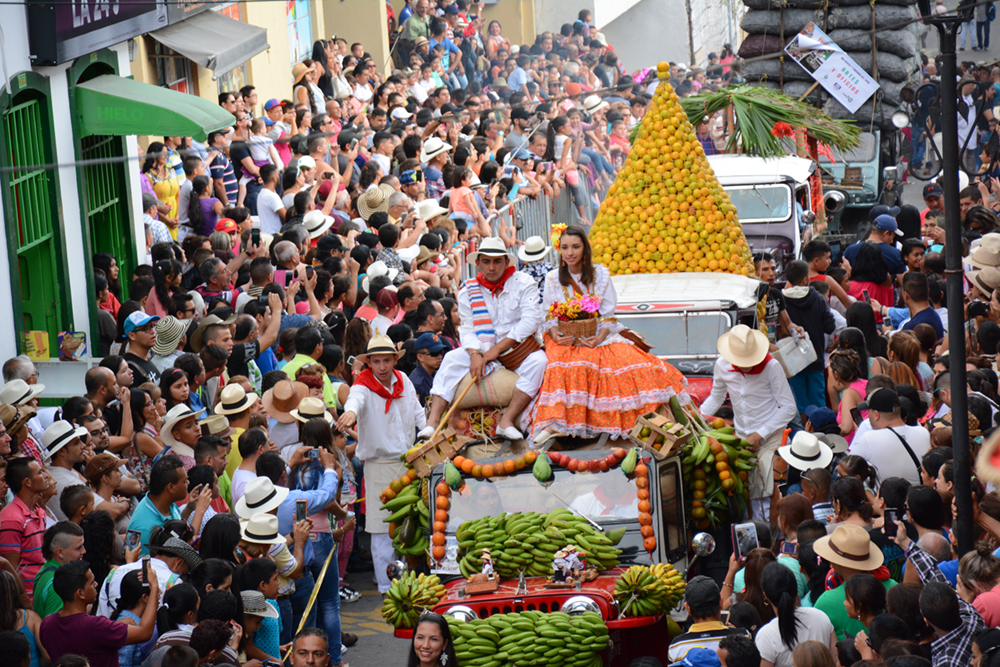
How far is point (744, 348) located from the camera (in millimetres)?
9500

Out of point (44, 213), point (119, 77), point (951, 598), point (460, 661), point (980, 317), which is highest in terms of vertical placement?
point (119, 77)

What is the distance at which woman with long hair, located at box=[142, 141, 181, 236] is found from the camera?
1466cm

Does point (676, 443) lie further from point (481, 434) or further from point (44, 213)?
point (44, 213)

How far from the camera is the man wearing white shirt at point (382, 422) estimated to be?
10117 mm

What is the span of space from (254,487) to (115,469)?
36.9 inches

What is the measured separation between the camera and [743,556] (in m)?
7.25

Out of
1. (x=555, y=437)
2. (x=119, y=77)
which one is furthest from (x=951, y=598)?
(x=119, y=77)

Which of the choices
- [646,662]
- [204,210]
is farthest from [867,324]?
[204,210]

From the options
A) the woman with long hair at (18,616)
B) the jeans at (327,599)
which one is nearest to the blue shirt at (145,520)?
the woman with long hair at (18,616)

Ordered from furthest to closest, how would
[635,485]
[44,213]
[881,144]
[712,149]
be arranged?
[712,149]
[881,144]
[44,213]
[635,485]

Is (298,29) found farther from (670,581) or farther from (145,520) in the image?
(670,581)

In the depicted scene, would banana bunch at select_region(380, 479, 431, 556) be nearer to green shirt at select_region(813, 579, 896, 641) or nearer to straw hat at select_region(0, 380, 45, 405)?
straw hat at select_region(0, 380, 45, 405)

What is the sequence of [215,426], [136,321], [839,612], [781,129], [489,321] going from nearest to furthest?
1. [839,612]
2. [215,426]
3. [489,321]
4. [136,321]
5. [781,129]

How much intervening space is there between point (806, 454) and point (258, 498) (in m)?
3.70
